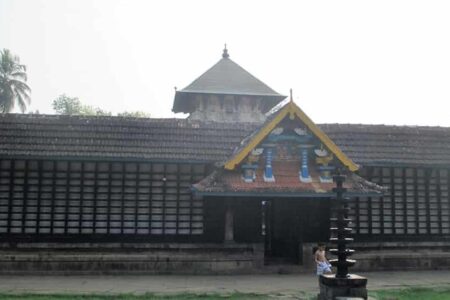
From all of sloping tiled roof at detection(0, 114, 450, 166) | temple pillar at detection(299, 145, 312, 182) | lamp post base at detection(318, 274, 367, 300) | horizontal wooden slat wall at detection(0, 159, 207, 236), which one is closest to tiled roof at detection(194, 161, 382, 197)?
temple pillar at detection(299, 145, 312, 182)

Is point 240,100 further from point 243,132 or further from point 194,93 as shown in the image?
point 243,132

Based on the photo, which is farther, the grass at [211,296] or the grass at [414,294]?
the grass at [414,294]

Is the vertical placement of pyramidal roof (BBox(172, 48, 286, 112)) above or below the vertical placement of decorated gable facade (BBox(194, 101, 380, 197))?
above

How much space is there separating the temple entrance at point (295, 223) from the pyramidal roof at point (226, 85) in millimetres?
14042

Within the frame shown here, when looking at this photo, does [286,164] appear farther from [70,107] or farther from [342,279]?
[70,107]

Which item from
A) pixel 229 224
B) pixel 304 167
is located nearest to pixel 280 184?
pixel 304 167

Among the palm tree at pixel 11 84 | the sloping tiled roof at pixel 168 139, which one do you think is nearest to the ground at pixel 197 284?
the sloping tiled roof at pixel 168 139

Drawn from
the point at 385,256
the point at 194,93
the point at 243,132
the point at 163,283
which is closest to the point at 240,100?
the point at 194,93

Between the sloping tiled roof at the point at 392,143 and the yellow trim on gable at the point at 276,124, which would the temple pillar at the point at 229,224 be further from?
the sloping tiled roof at the point at 392,143

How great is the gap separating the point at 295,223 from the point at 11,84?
4026 cm

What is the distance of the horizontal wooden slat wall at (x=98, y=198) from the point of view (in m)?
14.0

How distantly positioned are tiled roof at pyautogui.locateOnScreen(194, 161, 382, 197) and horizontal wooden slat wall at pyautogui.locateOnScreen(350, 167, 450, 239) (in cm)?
173

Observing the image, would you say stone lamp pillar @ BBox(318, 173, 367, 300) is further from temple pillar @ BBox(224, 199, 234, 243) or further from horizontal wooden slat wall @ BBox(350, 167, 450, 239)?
horizontal wooden slat wall @ BBox(350, 167, 450, 239)

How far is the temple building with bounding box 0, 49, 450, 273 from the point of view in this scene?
45.3 feet
